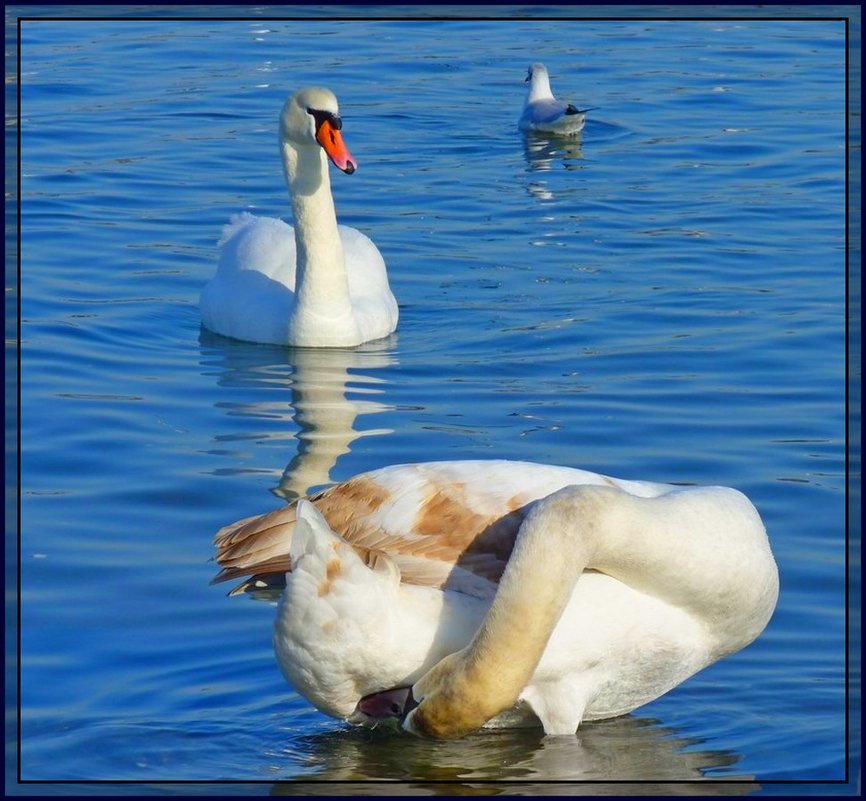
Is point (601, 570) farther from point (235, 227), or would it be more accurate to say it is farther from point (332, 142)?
point (235, 227)

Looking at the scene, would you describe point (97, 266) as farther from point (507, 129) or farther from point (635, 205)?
point (507, 129)

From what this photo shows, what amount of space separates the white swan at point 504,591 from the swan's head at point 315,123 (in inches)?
226

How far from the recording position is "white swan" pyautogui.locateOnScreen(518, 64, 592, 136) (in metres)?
18.6

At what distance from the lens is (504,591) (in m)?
5.55

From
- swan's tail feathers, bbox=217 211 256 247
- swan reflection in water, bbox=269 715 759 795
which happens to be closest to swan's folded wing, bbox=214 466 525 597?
swan reflection in water, bbox=269 715 759 795

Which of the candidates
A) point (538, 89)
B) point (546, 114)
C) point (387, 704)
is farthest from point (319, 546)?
point (538, 89)

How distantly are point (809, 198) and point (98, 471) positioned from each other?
7616mm

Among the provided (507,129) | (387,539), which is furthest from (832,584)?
(507,129)

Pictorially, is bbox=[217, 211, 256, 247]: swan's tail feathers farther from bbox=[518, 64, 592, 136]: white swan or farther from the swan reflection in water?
the swan reflection in water

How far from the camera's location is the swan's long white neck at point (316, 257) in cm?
1190

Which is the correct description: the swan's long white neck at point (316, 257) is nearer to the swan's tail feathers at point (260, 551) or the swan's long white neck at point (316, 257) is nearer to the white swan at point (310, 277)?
the white swan at point (310, 277)

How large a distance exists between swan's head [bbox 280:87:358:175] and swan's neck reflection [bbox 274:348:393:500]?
1186 millimetres

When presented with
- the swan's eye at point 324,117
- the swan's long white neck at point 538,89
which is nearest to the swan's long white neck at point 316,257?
the swan's eye at point 324,117

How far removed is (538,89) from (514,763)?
46.8 ft
